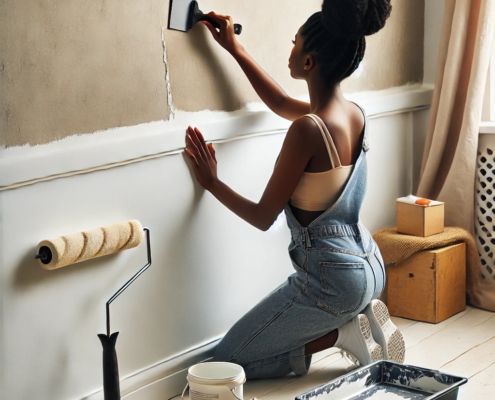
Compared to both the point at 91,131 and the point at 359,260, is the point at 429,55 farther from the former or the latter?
the point at 91,131

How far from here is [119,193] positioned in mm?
1866

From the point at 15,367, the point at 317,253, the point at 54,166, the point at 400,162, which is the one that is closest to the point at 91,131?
the point at 54,166

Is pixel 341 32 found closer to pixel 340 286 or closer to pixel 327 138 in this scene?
pixel 327 138

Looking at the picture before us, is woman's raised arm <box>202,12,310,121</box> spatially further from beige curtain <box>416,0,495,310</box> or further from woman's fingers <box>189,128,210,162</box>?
beige curtain <box>416,0,495,310</box>

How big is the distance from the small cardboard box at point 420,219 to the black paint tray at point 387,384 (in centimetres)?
78

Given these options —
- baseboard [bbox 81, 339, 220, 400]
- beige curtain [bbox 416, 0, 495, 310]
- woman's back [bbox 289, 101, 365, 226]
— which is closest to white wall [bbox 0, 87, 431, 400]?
baseboard [bbox 81, 339, 220, 400]

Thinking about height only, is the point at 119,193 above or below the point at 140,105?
below

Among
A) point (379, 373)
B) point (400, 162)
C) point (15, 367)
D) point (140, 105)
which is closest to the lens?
point (15, 367)

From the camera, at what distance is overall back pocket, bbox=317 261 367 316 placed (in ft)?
6.75

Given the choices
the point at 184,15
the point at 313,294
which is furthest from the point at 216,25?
the point at 313,294

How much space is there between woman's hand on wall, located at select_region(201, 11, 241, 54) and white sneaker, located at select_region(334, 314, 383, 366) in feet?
2.93

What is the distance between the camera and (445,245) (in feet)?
8.79

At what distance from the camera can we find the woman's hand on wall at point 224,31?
2.04m

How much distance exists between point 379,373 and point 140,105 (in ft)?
3.30
